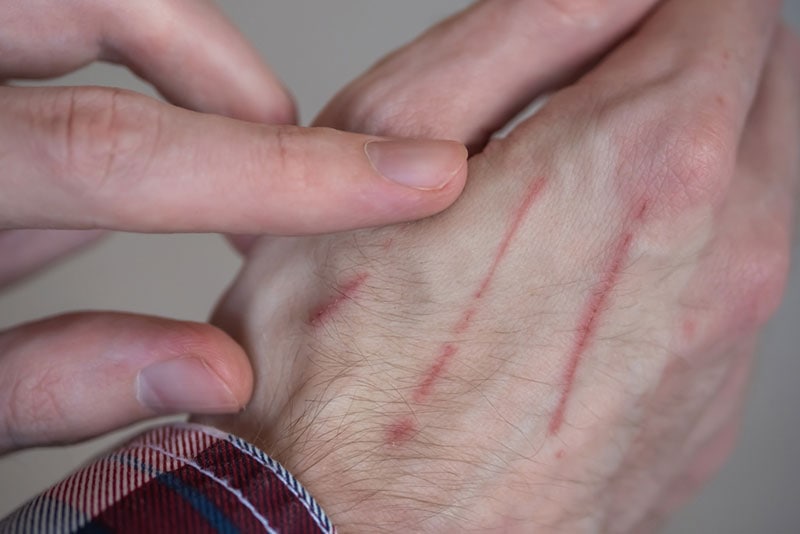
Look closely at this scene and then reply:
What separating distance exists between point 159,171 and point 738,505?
38.4 inches

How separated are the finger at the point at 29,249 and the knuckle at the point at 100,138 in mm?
440

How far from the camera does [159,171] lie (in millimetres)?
613

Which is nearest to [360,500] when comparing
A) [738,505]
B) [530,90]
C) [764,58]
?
[530,90]

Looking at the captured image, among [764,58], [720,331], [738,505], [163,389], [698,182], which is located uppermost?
[764,58]

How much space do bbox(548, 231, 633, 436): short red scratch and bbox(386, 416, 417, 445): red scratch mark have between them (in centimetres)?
11

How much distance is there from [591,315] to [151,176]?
350mm

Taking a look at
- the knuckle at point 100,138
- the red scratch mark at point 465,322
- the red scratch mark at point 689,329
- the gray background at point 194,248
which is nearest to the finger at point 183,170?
the knuckle at point 100,138

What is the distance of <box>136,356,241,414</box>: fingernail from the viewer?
2.30ft

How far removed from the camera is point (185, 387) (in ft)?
2.32

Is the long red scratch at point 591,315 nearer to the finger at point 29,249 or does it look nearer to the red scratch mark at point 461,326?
the red scratch mark at point 461,326

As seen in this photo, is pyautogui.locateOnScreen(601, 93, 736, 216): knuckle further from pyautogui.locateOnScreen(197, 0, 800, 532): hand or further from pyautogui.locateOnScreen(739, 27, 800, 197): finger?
pyautogui.locateOnScreen(739, 27, 800, 197): finger

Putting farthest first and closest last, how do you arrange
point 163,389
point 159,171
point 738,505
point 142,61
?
point 738,505
point 142,61
point 163,389
point 159,171

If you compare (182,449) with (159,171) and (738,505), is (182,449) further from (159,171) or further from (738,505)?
(738,505)

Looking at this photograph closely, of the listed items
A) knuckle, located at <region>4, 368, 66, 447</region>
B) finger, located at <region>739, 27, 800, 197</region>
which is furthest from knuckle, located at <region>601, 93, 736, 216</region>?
knuckle, located at <region>4, 368, 66, 447</region>
